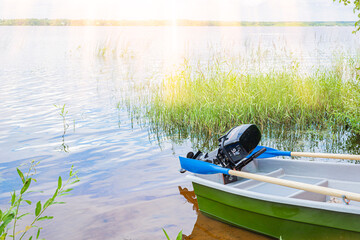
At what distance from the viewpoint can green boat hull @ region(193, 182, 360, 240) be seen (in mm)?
3354

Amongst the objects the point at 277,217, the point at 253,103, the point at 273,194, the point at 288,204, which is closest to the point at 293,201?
the point at 288,204

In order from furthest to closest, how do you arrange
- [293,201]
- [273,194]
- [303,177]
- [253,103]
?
1. [253,103]
2. [303,177]
3. [273,194]
4. [293,201]

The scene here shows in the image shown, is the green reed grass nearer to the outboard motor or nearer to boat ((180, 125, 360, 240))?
boat ((180, 125, 360, 240))

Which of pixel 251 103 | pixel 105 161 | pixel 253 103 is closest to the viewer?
pixel 105 161

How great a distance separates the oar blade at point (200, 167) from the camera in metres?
4.25

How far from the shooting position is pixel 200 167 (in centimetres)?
441

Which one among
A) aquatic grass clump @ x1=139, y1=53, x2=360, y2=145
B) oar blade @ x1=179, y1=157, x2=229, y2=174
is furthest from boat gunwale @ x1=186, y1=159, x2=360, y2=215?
aquatic grass clump @ x1=139, y1=53, x2=360, y2=145

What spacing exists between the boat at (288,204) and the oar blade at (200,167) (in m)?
0.11

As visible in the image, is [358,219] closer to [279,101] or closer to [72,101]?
[279,101]

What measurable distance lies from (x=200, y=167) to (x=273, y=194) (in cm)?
89

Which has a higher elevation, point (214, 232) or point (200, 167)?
point (200, 167)

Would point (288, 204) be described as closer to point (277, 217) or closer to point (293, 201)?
point (293, 201)

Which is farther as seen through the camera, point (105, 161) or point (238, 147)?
point (105, 161)

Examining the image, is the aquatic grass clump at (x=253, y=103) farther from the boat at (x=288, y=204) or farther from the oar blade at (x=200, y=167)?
the oar blade at (x=200, y=167)
